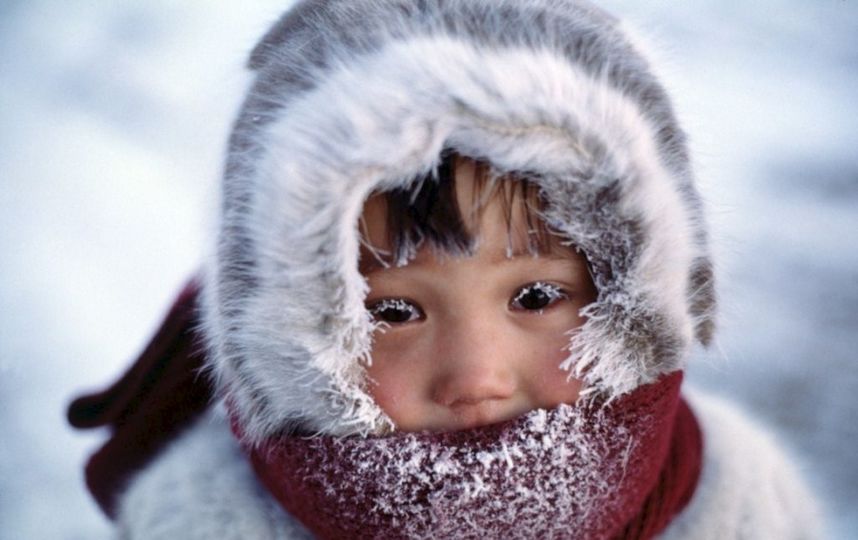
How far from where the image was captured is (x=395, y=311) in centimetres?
80

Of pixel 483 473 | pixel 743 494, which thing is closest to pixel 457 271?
pixel 483 473

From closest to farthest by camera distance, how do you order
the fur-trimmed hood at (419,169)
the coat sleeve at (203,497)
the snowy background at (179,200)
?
the fur-trimmed hood at (419,169)
the coat sleeve at (203,497)
the snowy background at (179,200)

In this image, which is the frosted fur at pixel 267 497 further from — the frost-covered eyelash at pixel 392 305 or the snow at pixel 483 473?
the frost-covered eyelash at pixel 392 305

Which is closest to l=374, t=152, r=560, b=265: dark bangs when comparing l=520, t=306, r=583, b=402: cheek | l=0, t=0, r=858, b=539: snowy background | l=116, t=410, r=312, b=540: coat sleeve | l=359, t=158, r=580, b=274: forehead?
l=359, t=158, r=580, b=274: forehead

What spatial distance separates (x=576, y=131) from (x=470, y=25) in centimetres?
14

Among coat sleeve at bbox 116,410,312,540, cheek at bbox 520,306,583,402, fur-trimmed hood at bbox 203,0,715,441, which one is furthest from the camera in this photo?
coat sleeve at bbox 116,410,312,540

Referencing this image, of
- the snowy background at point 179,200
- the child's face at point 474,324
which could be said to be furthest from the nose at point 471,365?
the snowy background at point 179,200

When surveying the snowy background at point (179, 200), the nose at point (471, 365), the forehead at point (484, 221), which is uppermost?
the forehead at point (484, 221)

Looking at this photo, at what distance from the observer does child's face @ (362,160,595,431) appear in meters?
0.76

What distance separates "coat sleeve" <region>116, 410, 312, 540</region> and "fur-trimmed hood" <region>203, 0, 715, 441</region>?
0.42ft

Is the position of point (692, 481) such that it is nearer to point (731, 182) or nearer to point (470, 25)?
point (470, 25)

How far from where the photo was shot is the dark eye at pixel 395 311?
2.60 feet

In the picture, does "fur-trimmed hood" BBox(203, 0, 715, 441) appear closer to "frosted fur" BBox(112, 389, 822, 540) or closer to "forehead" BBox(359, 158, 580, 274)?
"forehead" BBox(359, 158, 580, 274)

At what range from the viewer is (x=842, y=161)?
6.68 feet
